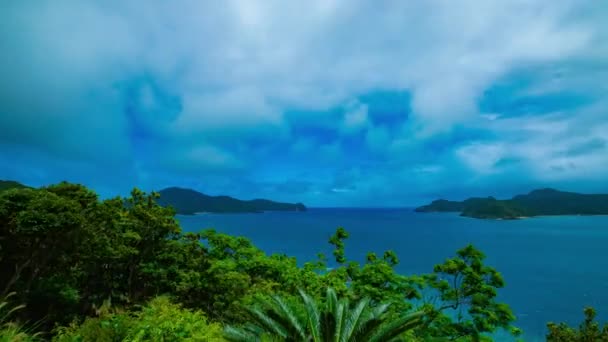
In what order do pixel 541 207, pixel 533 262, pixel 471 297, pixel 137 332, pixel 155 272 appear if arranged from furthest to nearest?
pixel 541 207 → pixel 533 262 → pixel 155 272 → pixel 471 297 → pixel 137 332

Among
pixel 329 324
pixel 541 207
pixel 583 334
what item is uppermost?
pixel 541 207

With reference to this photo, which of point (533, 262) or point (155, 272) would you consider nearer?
point (155, 272)

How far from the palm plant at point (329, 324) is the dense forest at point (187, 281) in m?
0.03

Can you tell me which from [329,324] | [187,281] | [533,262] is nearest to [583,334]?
[329,324]

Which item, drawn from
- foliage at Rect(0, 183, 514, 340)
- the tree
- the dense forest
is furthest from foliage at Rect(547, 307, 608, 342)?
foliage at Rect(0, 183, 514, 340)

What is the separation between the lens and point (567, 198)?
195 meters

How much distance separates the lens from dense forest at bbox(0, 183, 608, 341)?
33.3 ft

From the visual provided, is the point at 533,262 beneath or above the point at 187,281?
beneath

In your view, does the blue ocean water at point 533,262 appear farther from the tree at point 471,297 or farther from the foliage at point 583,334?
the tree at point 471,297

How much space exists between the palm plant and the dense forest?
1.2 inches

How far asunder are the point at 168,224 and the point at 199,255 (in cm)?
274

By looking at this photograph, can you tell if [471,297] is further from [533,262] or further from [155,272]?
[533,262]

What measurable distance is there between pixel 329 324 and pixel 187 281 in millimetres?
9985

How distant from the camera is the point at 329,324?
9062mm
